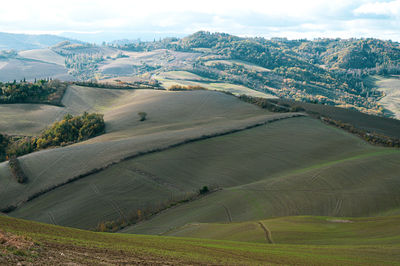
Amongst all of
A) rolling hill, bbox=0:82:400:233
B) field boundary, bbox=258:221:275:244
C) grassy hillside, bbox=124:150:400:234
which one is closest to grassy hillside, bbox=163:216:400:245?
field boundary, bbox=258:221:275:244

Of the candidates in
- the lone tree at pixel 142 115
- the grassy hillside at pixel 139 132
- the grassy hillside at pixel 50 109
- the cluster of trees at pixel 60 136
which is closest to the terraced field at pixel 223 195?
the grassy hillside at pixel 139 132

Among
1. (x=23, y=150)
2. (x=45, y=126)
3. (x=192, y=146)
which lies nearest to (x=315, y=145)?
(x=192, y=146)

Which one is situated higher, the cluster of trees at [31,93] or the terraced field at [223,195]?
the cluster of trees at [31,93]

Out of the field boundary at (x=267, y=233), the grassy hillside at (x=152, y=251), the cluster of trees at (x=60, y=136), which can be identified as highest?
the grassy hillside at (x=152, y=251)

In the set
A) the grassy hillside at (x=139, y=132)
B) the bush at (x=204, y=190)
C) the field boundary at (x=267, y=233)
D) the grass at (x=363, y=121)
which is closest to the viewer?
the field boundary at (x=267, y=233)

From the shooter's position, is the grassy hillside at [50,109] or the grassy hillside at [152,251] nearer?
the grassy hillside at [152,251]

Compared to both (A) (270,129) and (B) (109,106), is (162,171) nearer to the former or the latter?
(A) (270,129)

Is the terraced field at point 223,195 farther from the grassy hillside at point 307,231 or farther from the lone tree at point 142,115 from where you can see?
the lone tree at point 142,115
